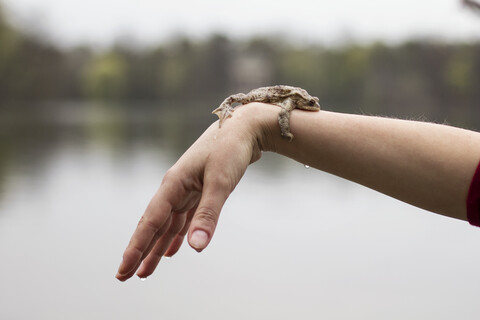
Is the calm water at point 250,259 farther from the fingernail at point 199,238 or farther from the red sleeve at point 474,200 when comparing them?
the fingernail at point 199,238

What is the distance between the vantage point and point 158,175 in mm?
19609

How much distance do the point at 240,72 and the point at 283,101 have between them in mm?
101953

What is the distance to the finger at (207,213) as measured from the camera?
2.25m

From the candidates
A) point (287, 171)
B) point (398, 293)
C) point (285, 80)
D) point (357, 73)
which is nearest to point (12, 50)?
point (285, 80)

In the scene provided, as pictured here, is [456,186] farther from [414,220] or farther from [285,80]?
[285,80]

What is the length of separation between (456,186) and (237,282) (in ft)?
22.0

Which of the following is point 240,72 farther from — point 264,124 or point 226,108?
point 264,124

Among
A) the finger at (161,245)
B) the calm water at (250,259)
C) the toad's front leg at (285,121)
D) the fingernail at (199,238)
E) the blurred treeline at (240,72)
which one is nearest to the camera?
the fingernail at (199,238)

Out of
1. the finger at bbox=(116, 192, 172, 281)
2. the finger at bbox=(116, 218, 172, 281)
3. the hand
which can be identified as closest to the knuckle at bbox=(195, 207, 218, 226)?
the hand

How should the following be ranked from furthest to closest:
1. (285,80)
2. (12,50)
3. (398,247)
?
(285,80), (12,50), (398,247)

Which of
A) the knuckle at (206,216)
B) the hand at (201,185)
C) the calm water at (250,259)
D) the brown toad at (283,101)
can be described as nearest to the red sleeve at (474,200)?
the brown toad at (283,101)

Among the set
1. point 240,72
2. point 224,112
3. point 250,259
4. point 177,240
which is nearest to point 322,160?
point 224,112

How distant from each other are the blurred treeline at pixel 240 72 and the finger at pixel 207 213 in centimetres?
7364

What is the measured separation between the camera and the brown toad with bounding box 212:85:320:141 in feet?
8.49
